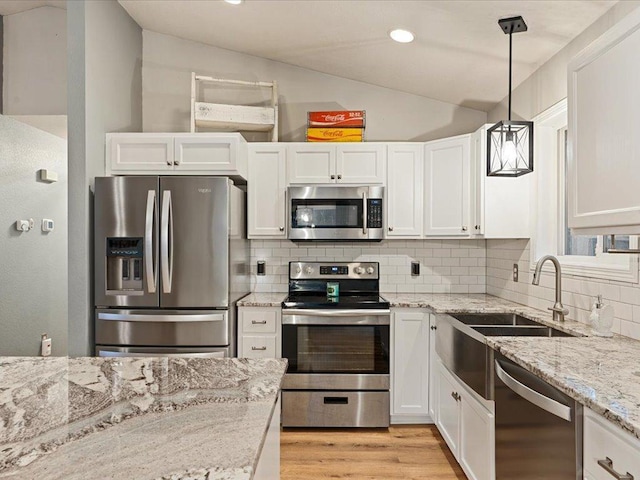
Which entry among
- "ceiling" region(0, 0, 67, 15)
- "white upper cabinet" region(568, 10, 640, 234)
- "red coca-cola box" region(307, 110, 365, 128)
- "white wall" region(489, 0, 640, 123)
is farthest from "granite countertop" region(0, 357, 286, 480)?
"ceiling" region(0, 0, 67, 15)

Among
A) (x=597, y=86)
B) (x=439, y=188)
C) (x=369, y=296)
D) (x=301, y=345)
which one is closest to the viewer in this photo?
(x=597, y=86)

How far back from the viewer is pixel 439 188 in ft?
10.8

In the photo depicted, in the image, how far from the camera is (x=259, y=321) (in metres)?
3.07

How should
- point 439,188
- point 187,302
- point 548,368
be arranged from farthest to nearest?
1. point 439,188
2. point 187,302
3. point 548,368

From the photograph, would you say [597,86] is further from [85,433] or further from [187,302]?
[187,302]

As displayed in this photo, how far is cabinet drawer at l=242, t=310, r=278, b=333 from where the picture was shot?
3.06 m

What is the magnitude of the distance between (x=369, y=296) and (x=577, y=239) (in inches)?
61.3

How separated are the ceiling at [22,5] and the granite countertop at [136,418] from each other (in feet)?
10.7

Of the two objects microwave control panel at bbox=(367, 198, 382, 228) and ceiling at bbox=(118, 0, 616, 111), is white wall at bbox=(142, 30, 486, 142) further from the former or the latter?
microwave control panel at bbox=(367, 198, 382, 228)

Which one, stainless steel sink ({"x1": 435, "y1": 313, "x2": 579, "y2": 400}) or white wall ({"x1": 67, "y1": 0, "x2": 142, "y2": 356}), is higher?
white wall ({"x1": 67, "y1": 0, "x2": 142, "y2": 356})

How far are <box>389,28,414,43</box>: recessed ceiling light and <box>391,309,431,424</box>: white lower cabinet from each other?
1.81 meters

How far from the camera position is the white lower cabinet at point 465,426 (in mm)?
2010

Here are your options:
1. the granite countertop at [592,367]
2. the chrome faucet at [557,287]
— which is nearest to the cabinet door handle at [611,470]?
the granite countertop at [592,367]

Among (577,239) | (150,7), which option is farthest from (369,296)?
(150,7)
